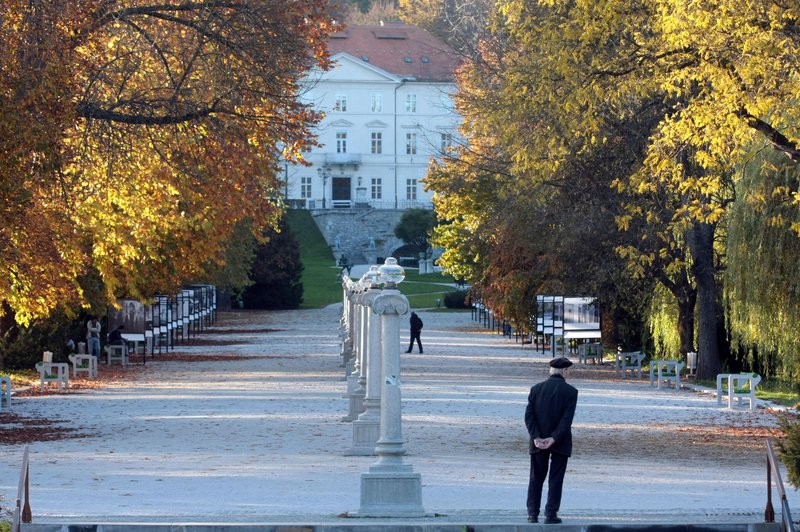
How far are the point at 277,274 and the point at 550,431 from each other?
255ft

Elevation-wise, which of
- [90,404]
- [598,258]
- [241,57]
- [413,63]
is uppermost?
[413,63]

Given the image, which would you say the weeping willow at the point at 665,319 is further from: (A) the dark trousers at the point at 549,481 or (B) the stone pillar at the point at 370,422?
(A) the dark trousers at the point at 549,481

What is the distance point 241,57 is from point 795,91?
8060 millimetres

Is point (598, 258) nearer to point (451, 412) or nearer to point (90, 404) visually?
point (451, 412)

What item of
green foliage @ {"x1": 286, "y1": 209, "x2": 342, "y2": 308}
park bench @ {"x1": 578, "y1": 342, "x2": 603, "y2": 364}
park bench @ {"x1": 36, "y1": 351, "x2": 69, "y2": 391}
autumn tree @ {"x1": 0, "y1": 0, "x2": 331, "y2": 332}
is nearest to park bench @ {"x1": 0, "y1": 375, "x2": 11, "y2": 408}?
autumn tree @ {"x1": 0, "y1": 0, "x2": 331, "y2": 332}

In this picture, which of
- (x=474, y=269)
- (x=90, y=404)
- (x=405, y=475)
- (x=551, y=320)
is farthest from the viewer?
(x=474, y=269)

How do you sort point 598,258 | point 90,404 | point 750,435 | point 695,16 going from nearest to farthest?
point 695,16, point 750,435, point 90,404, point 598,258

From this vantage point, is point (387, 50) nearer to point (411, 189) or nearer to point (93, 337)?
point (411, 189)

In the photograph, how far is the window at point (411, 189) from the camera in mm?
140125

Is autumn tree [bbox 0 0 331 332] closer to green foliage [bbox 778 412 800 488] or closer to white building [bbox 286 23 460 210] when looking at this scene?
green foliage [bbox 778 412 800 488]

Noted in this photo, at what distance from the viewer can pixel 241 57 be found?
20594 millimetres

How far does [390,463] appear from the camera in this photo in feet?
43.4

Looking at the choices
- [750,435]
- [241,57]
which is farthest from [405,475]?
[750,435]

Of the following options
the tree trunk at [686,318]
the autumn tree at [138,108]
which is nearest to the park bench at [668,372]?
the tree trunk at [686,318]
